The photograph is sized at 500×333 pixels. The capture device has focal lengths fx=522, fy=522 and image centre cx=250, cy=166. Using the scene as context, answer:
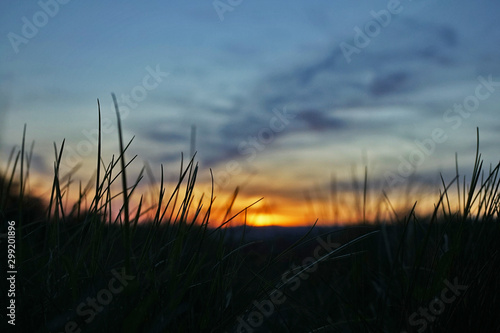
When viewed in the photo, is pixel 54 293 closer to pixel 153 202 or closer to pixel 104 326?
pixel 104 326

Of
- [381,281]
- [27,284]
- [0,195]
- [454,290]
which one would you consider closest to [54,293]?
[27,284]

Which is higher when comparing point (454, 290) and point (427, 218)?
point (427, 218)

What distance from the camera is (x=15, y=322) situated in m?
1.56

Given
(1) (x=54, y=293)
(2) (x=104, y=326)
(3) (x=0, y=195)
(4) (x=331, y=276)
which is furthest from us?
(4) (x=331, y=276)

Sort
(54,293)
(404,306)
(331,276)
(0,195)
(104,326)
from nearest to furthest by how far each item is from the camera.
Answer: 1. (104,326)
2. (54,293)
3. (404,306)
4. (0,195)
5. (331,276)

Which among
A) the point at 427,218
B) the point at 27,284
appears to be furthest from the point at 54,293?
the point at 427,218

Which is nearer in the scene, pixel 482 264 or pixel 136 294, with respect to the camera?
pixel 136 294

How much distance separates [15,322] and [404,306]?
4.22ft

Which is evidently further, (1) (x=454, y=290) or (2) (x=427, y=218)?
(2) (x=427, y=218)

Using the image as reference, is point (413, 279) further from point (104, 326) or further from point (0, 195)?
point (0, 195)

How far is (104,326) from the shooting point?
1.43m

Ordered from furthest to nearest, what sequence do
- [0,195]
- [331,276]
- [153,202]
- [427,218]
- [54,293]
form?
[427,218] → [331,276] → [153,202] → [0,195] → [54,293]

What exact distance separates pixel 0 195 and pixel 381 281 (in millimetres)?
2011

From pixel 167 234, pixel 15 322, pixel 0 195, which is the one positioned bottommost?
pixel 15 322
